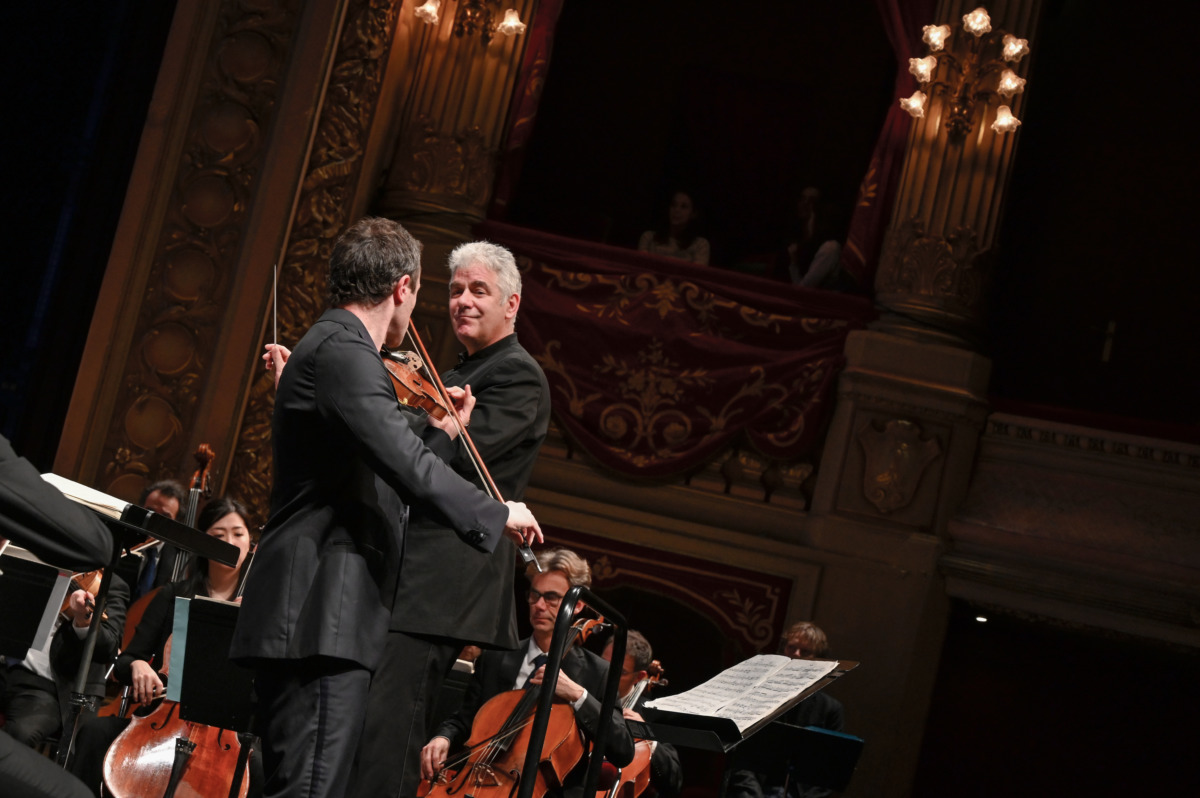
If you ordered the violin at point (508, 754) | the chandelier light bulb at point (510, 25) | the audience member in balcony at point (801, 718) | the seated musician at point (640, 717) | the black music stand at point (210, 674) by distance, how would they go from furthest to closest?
the chandelier light bulb at point (510, 25) → the audience member in balcony at point (801, 718) → the seated musician at point (640, 717) → the violin at point (508, 754) → the black music stand at point (210, 674)

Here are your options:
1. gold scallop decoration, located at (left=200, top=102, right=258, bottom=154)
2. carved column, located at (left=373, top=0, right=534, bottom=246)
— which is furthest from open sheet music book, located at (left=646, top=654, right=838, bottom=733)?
carved column, located at (left=373, top=0, right=534, bottom=246)

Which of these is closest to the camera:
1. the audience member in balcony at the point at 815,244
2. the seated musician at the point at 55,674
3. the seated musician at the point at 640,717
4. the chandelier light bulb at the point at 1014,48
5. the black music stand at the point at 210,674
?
the black music stand at the point at 210,674

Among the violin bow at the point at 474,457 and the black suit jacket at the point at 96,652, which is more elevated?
the violin bow at the point at 474,457

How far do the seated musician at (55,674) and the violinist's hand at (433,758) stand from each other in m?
1.16

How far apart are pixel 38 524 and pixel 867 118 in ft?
23.7

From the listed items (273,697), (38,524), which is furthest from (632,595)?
(38,524)

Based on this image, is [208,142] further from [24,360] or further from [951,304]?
[951,304]

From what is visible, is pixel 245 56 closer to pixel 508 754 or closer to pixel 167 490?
pixel 167 490

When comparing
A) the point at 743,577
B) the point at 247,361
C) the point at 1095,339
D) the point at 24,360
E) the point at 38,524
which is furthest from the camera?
the point at 1095,339

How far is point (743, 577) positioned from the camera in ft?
22.2

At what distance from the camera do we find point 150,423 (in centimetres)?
578

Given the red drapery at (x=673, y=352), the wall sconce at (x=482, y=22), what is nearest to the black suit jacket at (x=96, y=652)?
the red drapery at (x=673, y=352)

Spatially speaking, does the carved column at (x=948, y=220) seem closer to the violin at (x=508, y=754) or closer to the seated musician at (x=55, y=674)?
the violin at (x=508, y=754)

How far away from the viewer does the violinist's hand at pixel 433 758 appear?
155 inches
